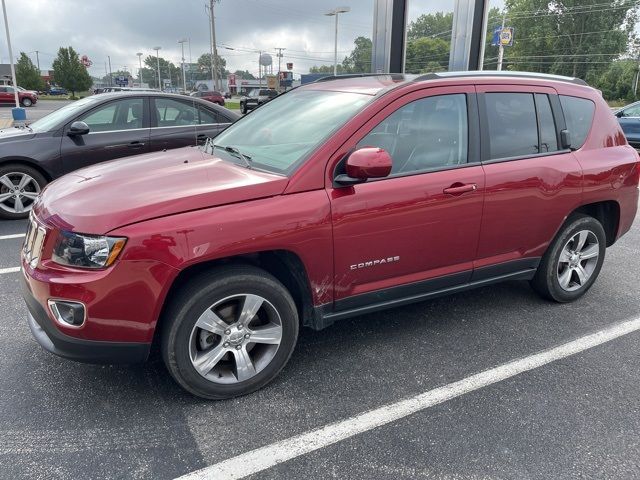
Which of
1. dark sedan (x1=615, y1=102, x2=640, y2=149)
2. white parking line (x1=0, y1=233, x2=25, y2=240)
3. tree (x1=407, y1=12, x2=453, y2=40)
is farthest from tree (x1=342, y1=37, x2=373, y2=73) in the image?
white parking line (x1=0, y1=233, x2=25, y2=240)

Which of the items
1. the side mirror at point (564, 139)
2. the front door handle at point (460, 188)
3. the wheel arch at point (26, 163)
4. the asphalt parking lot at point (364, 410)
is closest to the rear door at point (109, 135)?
the wheel arch at point (26, 163)

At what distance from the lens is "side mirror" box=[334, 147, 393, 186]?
2693mm

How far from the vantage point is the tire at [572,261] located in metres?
3.89

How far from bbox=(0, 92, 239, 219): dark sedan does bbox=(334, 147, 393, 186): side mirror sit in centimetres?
362

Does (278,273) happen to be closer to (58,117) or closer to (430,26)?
(58,117)

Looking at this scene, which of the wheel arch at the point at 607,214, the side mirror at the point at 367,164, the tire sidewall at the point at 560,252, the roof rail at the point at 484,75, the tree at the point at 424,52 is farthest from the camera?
the tree at the point at 424,52

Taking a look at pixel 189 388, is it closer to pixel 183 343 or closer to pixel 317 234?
pixel 183 343

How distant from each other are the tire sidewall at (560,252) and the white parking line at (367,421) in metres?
0.58

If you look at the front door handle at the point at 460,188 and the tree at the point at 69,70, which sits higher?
the tree at the point at 69,70

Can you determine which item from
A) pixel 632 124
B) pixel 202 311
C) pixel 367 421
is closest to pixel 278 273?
pixel 202 311

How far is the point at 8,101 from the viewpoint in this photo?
40719mm

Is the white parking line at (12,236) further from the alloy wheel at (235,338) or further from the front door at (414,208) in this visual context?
the front door at (414,208)

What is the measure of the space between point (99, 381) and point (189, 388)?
0.64 metres

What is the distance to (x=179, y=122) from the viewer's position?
276 inches
